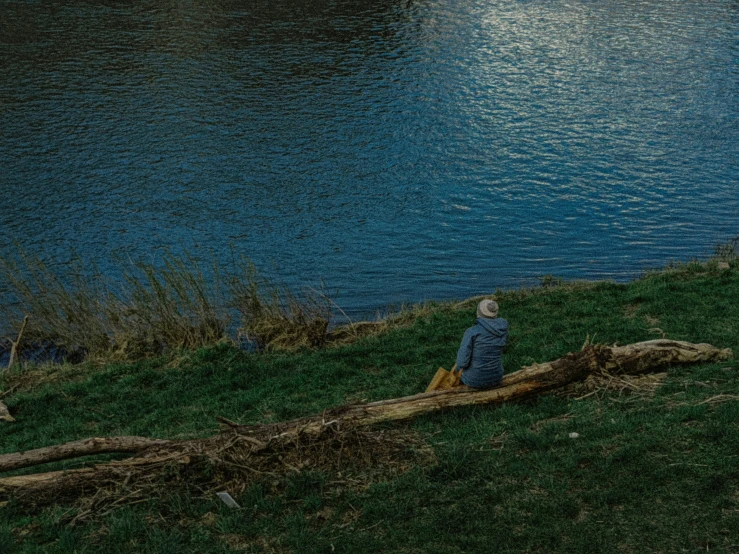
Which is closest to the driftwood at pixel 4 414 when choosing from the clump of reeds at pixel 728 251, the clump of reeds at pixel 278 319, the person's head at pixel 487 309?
the clump of reeds at pixel 278 319

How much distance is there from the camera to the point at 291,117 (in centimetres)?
3544

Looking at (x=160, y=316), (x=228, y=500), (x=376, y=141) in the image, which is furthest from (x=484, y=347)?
(x=376, y=141)

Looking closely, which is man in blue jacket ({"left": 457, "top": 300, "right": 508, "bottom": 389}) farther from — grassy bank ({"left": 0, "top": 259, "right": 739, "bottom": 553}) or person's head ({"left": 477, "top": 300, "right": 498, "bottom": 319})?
grassy bank ({"left": 0, "top": 259, "right": 739, "bottom": 553})

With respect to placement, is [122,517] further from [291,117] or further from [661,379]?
[291,117]

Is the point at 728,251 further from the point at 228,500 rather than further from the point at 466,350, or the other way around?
the point at 228,500

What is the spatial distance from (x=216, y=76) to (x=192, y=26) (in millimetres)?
9998

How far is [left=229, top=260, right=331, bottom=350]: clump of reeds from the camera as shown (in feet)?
58.4

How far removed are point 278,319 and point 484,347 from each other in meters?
7.49

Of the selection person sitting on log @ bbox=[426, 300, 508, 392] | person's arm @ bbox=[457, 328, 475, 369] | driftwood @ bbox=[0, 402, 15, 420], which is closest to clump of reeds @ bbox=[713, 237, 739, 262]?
person sitting on log @ bbox=[426, 300, 508, 392]

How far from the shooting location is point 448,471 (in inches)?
405

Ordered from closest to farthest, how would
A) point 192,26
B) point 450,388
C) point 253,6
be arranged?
point 450,388 < point 192,26 < point 253,6

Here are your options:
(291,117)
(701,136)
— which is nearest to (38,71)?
(291,117)

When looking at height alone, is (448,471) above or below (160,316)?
above

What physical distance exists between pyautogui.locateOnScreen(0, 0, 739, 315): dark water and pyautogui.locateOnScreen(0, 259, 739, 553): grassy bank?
675 cm
